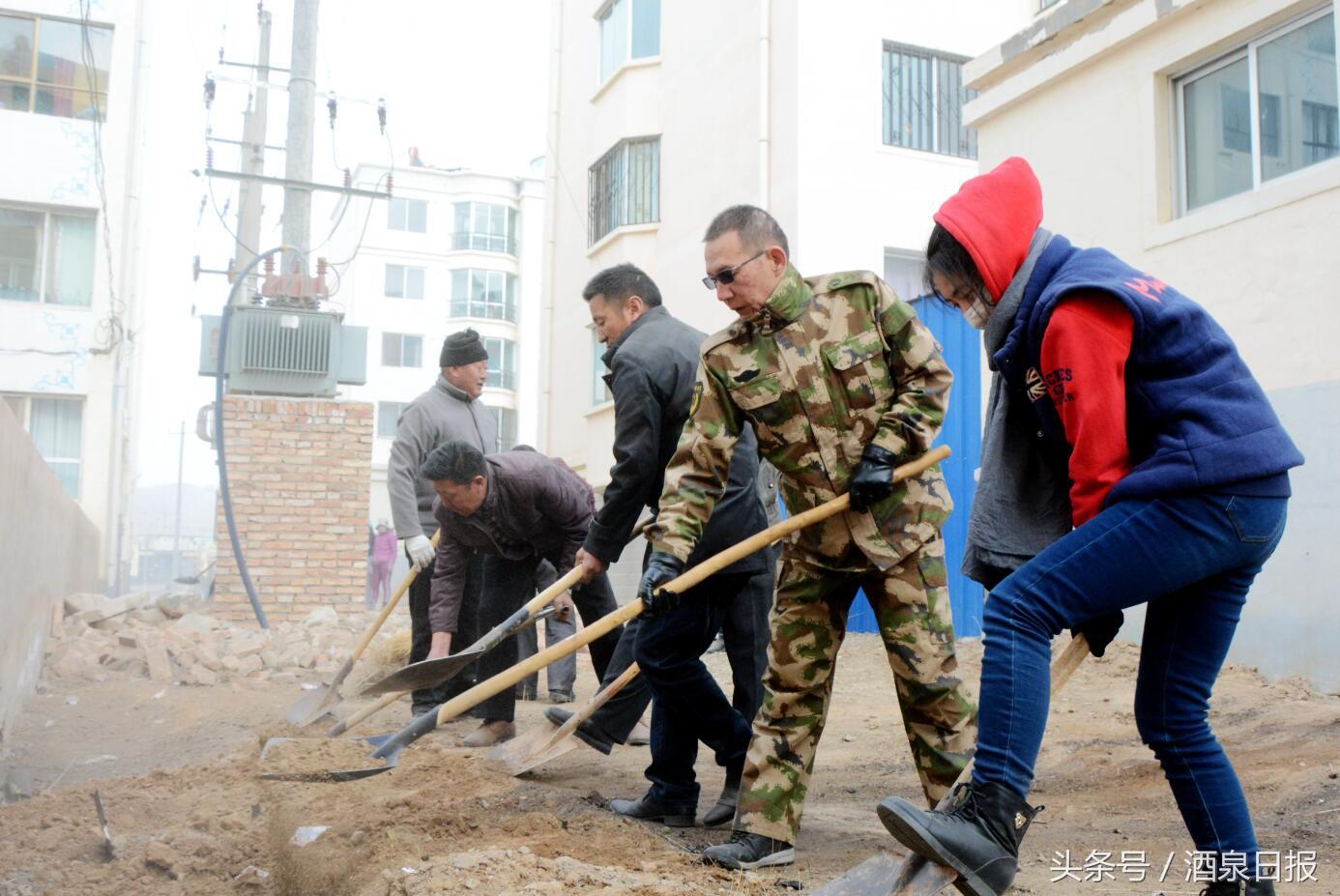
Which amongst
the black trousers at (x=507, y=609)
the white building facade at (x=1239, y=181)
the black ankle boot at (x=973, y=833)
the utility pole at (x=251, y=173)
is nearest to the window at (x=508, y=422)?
the utility pole at (x=251, y=173)

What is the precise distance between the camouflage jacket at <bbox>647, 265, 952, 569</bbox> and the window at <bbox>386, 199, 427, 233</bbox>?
4528 cm

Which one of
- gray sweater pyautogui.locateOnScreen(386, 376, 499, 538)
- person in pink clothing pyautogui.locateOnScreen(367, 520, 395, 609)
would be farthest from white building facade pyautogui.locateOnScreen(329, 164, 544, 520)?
gray sweater pyautogui.locateOnScreen(386, 376, 499, 538)

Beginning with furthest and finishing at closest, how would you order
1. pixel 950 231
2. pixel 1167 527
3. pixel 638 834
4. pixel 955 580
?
pixel 955 580 → pixel 638 834 → pixel 950 231 → pixel 1167 527

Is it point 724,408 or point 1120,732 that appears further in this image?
point 1120,732

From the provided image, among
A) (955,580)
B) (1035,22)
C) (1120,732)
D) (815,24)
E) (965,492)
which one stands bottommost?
(1120,732)

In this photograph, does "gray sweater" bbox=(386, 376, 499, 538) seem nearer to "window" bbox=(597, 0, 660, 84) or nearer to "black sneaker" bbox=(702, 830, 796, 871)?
"black sneaker" bbox=(702, 830, 796, 871)

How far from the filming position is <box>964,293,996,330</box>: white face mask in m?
2.76

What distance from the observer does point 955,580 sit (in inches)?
370

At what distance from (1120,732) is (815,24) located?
8.97 metres

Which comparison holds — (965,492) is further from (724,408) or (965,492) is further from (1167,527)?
(1167,527)

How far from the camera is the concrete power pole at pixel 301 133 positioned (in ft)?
45.9

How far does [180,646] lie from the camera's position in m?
8.84

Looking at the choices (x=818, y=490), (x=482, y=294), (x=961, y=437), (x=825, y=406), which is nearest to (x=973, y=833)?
(x=818, y=490)

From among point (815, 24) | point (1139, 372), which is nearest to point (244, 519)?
point (815, 24)
